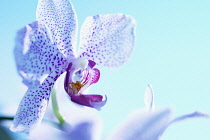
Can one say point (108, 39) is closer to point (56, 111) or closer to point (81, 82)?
point (81, 82)

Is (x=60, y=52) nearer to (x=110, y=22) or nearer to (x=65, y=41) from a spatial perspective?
(x=65, y=41)

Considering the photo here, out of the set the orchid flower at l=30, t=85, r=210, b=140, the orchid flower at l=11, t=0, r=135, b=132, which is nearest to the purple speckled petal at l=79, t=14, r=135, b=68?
the orchid flower at l=11, t=0, r=135, b=132

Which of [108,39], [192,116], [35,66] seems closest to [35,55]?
[35,66]

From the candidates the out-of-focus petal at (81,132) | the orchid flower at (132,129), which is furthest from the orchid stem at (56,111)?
the out-of-focus petal at (81,132)

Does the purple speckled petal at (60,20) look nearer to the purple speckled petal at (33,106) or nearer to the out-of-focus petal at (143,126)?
the purple speckled petal at (33,106)

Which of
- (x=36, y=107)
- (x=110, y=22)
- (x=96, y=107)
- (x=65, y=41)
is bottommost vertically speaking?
(x=36, y=107)

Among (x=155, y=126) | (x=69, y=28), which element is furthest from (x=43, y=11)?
(x=155, y=126)
